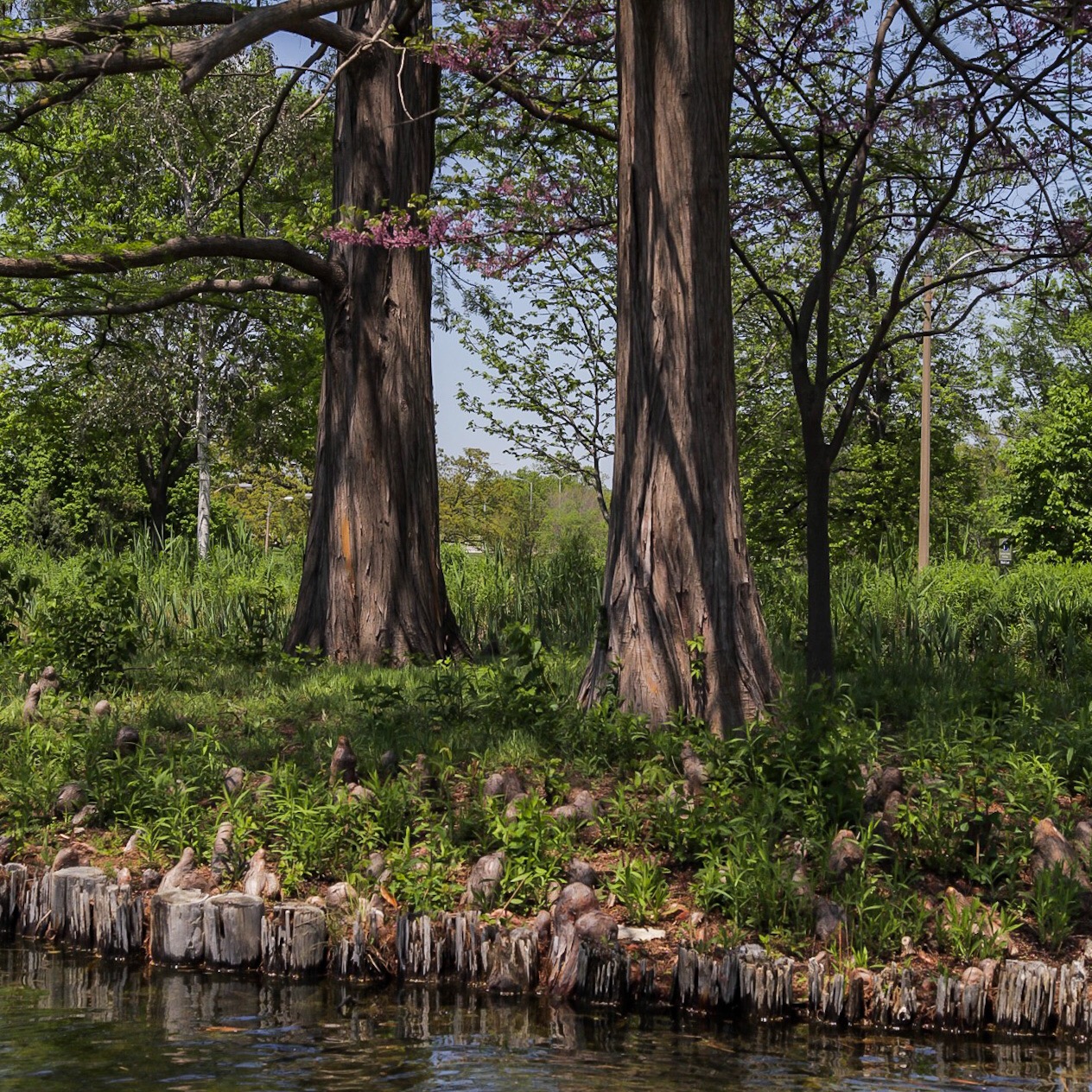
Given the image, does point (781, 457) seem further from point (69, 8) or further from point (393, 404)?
point (69, 8)

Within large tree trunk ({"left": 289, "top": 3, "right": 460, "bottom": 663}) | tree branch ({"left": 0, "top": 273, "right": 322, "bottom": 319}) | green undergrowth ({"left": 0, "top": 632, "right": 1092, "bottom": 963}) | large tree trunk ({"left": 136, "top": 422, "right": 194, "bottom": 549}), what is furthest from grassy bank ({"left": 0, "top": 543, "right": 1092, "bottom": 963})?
large tree trunk ({"left": 136, "top": 422, "right": 194, "bottom": 549})

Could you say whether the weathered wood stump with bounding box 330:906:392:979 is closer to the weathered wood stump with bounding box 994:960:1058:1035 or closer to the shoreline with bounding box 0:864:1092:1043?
the shoreline with bounding box 0:864:1092:1043

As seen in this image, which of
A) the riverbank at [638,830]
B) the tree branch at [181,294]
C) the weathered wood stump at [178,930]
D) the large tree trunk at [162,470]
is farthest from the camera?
the large tree trunk at [162,470]

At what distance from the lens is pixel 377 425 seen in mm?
9586

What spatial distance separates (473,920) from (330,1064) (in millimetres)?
954

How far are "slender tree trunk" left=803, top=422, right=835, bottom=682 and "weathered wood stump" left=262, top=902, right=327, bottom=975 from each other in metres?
3.51

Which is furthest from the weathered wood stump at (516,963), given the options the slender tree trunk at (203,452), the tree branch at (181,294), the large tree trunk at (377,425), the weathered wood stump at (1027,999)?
the slender tree trunk at (203,452)

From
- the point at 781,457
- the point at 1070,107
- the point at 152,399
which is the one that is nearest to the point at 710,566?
the point at 1070,107

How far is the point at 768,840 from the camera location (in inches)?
208

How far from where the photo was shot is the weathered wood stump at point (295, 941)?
5.07m

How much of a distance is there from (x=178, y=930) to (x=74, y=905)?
608 millimetres

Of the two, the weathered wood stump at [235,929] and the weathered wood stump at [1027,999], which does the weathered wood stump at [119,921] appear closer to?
the weathered wood stump at [235,929]

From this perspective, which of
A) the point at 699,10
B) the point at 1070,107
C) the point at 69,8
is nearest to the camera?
the point at 699,10

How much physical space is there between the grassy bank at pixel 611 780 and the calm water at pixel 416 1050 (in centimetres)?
A: 50
